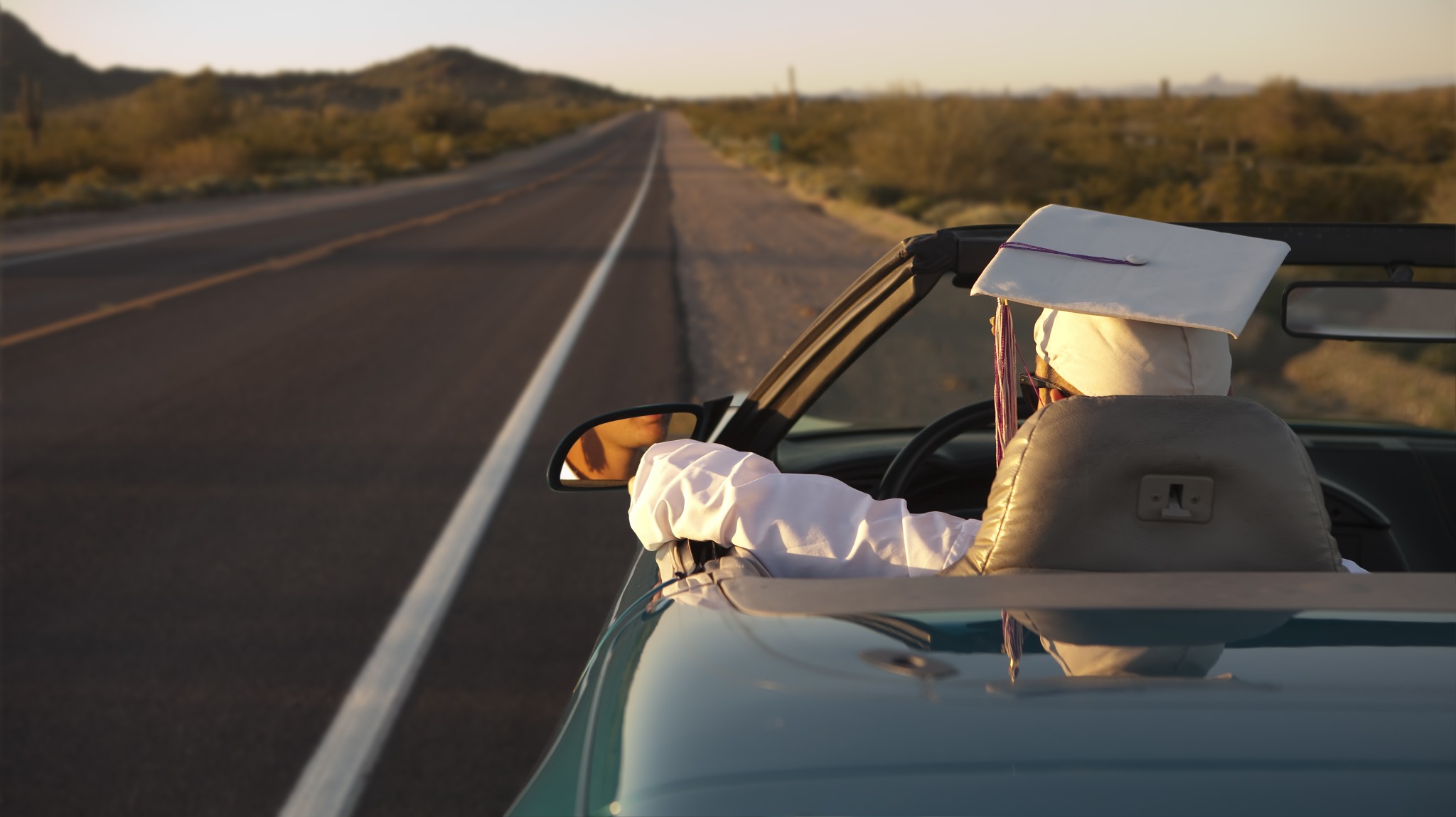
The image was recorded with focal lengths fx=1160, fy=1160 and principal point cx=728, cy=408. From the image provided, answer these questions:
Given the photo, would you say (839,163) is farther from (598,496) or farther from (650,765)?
(650,765)

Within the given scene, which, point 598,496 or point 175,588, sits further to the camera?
point 598,496

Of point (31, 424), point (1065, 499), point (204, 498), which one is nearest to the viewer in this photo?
point (1065, 499)

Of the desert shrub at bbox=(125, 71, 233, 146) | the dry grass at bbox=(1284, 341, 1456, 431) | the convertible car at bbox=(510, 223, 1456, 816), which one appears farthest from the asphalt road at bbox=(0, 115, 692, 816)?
the desert shrub at bbox=(125, 71, 233, 146)

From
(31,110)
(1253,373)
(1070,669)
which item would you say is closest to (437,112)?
(31,110)

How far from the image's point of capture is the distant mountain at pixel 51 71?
434 feet

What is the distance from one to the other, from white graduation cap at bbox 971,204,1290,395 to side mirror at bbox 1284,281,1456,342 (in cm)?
59

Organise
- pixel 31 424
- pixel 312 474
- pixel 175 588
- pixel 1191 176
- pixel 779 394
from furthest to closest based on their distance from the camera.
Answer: pixel 1191 176 < pixel 31 424 < pixel 312 474 < pixel 175 588 < pixel 779 394

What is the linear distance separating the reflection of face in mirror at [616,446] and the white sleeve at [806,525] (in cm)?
61

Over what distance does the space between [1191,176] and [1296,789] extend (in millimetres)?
32453

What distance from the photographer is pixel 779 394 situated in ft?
8.47

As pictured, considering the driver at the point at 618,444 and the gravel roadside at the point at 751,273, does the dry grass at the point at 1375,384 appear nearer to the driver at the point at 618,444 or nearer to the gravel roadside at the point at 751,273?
the gravel roadside at the point at 751,273

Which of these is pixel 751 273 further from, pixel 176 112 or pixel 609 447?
pixel 176 112

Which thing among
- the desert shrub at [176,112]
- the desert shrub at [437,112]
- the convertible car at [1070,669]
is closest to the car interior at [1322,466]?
the convertible car at [1070,669]

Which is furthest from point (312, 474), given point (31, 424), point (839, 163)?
point (839, 163)
